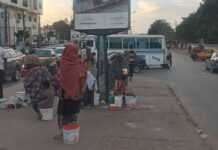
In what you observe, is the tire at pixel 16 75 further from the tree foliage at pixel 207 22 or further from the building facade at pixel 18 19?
the tree foliage at pixel 207 22

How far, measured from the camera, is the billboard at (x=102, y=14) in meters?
15.8

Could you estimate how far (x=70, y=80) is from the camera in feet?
31.8

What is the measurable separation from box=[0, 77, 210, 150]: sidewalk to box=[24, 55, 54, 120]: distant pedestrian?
0.44 metres

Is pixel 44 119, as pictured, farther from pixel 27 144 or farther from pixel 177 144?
pixel 177 144

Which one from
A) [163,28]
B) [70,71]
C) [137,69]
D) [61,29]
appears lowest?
[137,69]

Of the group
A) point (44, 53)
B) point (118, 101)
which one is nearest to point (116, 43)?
point (44, 53)

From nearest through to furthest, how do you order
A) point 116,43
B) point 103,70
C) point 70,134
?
1. point 70,134
2. point 103,70
3. point 116,43

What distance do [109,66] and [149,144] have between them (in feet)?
25.2

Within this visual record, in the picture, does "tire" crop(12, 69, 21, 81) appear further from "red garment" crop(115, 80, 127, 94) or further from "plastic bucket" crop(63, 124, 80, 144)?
"plastic bucket" crop(63, 124, 80, 144)

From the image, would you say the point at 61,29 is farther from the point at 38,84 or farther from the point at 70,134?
the point at 70,134

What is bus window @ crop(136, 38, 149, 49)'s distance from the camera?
41188mm

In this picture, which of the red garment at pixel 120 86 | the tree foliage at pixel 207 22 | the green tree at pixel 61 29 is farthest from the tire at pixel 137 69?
the green tree at pixel 61 29

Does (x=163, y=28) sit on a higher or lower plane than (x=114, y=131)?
higher

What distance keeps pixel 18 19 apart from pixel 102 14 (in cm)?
9726
